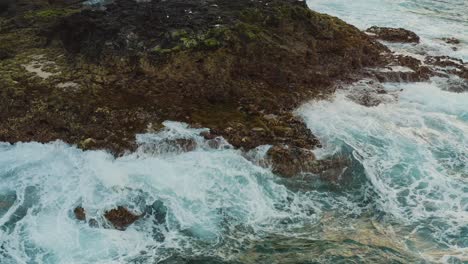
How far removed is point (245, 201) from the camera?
35.4ft

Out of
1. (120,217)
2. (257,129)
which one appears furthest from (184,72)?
Answer: (120,217)

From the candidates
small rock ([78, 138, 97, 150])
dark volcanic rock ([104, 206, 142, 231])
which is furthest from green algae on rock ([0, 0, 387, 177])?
dark volcanic rock ([104, 206, 142, 231])

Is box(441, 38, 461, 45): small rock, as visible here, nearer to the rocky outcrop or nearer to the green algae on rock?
the green algae on rock

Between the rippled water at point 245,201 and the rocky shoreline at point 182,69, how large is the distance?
62 centimetres

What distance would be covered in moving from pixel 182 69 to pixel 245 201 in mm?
5283

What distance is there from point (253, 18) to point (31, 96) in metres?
7.76

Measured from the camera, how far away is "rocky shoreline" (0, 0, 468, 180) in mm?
12375

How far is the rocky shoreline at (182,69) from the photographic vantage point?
40.6ft

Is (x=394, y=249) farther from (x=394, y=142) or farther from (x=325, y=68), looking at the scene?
(x=325, y=68)

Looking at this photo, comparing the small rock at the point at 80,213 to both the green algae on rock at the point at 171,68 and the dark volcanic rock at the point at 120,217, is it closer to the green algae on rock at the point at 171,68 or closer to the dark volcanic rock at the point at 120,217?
the dark volcanic rock at the point at 120,217

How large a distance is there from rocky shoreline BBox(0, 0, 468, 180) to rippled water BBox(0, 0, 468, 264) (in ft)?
2.02

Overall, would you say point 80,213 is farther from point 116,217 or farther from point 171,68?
point 171,68

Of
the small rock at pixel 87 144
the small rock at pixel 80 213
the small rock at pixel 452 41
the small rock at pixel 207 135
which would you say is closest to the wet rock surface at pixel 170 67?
the small rock at pixel 87 144

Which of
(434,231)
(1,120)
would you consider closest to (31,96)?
(1,120)
